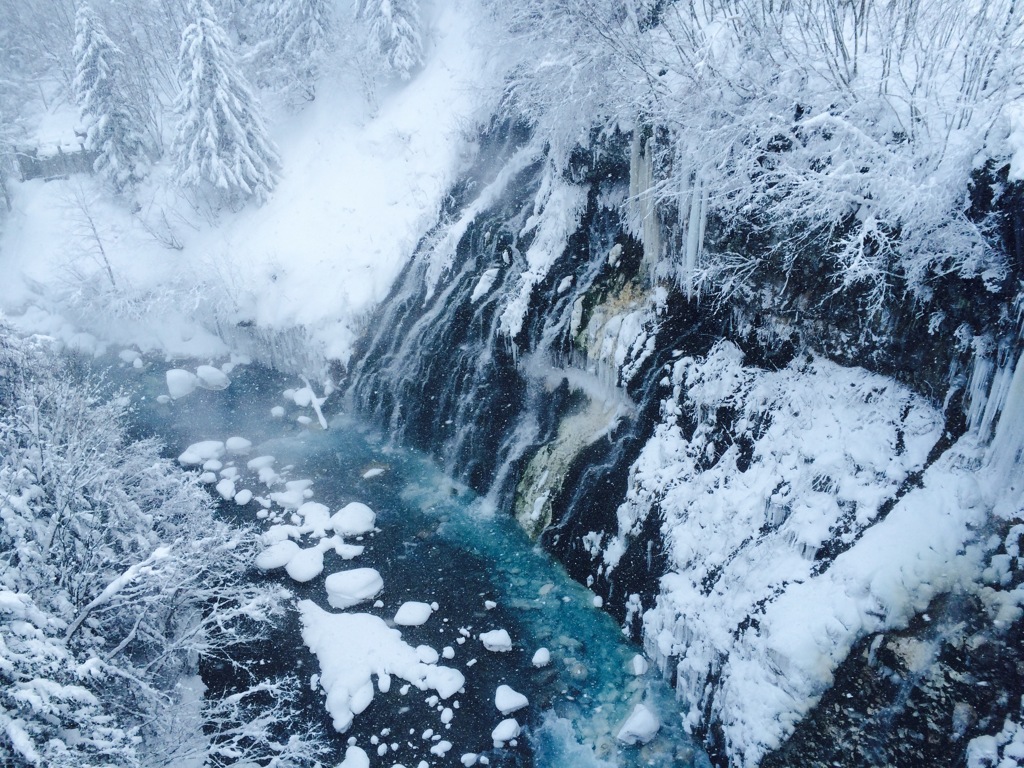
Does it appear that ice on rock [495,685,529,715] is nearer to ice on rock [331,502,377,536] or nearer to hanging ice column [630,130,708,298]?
ice on rock [331,502,377,536]

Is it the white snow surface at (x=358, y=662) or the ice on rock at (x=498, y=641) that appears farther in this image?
the ice on rock at (x=498, y=641)

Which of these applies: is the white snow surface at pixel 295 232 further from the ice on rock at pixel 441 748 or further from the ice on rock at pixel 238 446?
the ice on rock at pixel 441 748

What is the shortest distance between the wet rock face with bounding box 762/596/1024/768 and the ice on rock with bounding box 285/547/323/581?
25.2ft

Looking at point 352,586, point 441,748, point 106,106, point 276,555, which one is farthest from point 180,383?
point 441,748

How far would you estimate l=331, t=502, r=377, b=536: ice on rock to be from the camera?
10516 millimetres

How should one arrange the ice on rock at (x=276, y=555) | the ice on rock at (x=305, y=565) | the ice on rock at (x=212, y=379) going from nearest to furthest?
the ice on rock at (x=305, y=565), the ice on rock at (x=276, y=555), the ice on rock at (x=212, y=379)

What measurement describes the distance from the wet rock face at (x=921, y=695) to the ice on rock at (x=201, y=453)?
44.3 ft

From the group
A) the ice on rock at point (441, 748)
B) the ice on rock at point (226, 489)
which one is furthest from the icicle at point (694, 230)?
the ice on rock at point (226, 489)

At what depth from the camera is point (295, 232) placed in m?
18.6

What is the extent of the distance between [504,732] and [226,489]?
8591 millimetres

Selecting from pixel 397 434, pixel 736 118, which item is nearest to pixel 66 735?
pixel 397 434

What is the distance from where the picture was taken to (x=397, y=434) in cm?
1348

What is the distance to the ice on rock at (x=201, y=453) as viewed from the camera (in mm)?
13453

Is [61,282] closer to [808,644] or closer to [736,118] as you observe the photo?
[736,118]
